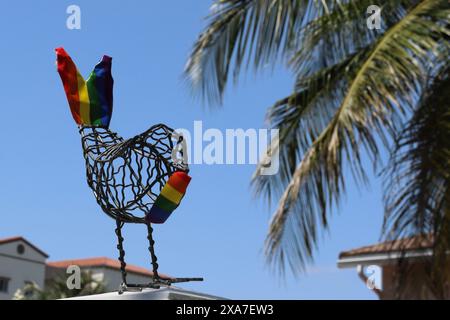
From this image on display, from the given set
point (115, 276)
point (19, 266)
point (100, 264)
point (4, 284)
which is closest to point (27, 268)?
point (19, 266)

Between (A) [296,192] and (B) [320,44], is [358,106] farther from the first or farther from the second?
(B) [320,44]

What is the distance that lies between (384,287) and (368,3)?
4.12 metres

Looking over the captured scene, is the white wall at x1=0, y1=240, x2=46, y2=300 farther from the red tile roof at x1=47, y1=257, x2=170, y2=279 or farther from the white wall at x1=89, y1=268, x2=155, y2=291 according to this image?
the white wall at x1=89, y1=268, x2=155, y2=291

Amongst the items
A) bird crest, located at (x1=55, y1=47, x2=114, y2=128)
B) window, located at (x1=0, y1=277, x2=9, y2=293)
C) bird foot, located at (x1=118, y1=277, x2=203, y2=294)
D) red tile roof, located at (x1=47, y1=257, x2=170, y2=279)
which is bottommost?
window, located at (x1=0, y1=277, x2=9, y2=293)

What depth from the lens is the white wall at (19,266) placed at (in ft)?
98.4

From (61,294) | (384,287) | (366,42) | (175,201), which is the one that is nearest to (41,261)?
(61,294)

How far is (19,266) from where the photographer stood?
30438 millimetres

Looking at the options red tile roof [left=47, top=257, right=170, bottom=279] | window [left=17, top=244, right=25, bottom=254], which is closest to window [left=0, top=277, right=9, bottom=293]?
window [left=17, top=244, right=25, bottom=254]

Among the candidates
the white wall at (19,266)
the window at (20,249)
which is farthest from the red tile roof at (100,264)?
the window at (20,249)

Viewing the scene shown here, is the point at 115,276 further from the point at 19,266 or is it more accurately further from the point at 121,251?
the point at 121,251

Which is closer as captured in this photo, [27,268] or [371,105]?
[371,105]

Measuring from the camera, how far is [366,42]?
7895mm

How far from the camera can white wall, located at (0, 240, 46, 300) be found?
29984mm

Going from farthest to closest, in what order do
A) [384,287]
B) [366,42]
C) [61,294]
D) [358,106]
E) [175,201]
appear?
[61,294] < [384,287] < [366,42] < [358,106] < [175,201]
